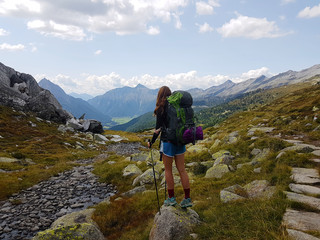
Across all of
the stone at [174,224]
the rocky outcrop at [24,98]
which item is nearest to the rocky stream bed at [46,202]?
the stone at [174,224]

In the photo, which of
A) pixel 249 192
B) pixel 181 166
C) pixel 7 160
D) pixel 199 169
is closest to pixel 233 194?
pixel 249 192

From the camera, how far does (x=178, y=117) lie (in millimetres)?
6363

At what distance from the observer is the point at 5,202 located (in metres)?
12.6

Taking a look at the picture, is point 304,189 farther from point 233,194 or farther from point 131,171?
point 131,171

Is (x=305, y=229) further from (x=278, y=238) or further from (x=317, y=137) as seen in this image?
(x=317, y=137)

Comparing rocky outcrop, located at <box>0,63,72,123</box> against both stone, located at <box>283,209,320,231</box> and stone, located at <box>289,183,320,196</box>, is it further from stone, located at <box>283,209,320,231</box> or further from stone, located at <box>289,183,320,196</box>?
stone, located at <box>283,209,320,231</box>

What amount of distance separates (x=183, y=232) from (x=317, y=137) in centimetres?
1531

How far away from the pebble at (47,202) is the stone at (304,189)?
10866mm

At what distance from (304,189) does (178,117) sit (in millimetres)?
5683

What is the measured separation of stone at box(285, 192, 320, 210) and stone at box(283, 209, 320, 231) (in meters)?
0.51

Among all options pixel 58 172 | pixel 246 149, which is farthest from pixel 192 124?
pixel 58 172

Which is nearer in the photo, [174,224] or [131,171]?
[174,224]

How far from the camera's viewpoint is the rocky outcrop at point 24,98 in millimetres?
60406

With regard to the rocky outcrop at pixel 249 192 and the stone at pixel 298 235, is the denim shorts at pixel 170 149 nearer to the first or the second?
the rocky outcrop at pixel 249 192
